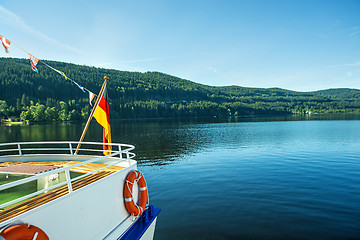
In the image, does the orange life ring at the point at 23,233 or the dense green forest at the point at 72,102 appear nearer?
the orange life ring at the point at 23,233

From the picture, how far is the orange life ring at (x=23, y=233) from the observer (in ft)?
8.69

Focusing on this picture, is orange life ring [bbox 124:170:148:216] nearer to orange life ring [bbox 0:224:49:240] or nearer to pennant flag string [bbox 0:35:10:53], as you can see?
orange life ring [bbox 0:224:49:240]

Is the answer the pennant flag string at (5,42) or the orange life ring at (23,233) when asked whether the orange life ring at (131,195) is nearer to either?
the orange life ring at (23,233)

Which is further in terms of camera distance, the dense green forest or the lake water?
the dense green forest

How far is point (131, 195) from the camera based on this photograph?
5.38 meters

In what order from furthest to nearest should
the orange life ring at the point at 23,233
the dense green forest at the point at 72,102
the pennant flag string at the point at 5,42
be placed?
the dense green forest at the point at 72,102 < the pennant flag string at the point at 5,42 < the orange life ring at the point at 23,233

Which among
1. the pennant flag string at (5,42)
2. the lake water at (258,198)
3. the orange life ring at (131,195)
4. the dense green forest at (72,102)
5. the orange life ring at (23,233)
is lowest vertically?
the lake water at (258,198)

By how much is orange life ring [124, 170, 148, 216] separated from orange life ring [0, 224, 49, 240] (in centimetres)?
228

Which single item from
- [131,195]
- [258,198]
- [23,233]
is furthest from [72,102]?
[23,233]

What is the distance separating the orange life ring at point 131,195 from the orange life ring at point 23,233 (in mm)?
2283

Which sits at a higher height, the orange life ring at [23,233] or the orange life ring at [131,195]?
the orange life ring at [23,233]

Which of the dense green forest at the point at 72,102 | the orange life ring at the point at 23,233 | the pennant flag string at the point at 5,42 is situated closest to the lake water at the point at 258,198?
the orange life ring at the point at 23,233

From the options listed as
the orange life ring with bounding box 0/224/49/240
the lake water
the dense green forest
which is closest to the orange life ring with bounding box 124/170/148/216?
the lake water

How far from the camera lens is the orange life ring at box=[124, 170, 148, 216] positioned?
5281 mm
